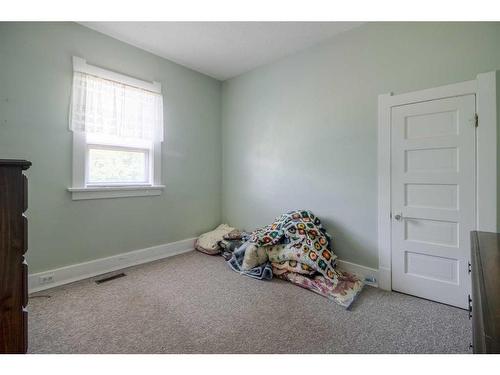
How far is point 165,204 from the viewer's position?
3227 millimetres

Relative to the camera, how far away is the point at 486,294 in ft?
2.50

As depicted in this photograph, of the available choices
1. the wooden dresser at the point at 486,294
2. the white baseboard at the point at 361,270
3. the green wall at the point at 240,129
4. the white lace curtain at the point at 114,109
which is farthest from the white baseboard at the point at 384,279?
the white lace curtain at the point at 114,109

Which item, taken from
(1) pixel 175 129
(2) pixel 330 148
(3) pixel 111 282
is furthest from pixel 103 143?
(2) pixel 330 148

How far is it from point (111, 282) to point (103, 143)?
156 centimetres

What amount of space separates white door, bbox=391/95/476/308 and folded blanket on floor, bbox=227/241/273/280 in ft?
4.19

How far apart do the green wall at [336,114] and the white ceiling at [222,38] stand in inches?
7.6

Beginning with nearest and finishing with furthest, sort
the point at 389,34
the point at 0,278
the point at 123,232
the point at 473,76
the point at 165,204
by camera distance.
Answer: the point at 0,278, the point at 473,76, the point at 389,34, the point at 123,232, the point at 165,204

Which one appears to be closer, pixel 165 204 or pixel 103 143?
pixel 103 143

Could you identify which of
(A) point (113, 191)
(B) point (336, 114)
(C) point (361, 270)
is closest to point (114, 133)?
(A) point (113, 191)

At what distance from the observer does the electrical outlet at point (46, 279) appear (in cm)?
223

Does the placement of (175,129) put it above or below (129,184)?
above

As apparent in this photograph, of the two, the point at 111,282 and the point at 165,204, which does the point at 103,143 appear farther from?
the point at 111,282

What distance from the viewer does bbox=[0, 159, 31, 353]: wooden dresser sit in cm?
87

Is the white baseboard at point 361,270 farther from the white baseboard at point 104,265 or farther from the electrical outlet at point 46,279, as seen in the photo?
the electrical outlet at point 46,279
